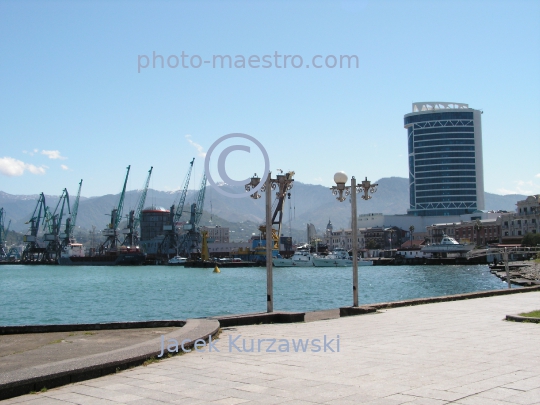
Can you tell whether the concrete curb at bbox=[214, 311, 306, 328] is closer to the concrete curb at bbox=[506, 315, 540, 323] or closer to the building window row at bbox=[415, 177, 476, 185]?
the concrete curb at bbox=[506, 315, 540, 323]

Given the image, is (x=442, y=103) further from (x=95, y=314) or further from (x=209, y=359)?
(x=209, y=359)

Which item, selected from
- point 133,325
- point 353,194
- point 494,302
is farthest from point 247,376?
point 494,302

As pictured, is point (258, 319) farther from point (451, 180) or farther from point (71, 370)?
point (451, 180)

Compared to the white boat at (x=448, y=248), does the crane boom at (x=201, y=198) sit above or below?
above

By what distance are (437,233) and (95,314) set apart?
135936 mm

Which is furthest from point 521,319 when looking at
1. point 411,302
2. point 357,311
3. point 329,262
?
point 329,262

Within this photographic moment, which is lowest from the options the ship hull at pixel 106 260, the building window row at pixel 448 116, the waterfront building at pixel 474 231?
the ship hull at pixel 106 260

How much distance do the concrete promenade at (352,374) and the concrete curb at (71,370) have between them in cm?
14

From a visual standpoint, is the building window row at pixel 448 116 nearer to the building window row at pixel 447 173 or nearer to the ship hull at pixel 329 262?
the building window row at pixel 447 173

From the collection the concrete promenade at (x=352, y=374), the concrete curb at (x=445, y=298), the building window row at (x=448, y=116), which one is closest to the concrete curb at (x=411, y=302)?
the concrete curb at (x=445, y=298)

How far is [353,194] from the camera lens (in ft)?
55.1

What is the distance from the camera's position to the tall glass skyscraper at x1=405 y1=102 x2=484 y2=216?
606 feet

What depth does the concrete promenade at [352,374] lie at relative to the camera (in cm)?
607

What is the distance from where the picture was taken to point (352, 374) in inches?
283
